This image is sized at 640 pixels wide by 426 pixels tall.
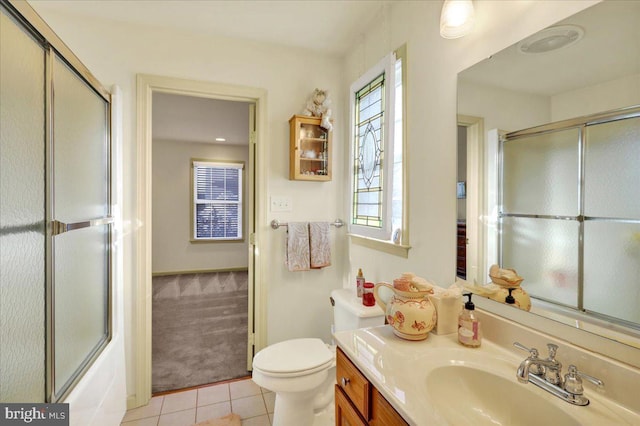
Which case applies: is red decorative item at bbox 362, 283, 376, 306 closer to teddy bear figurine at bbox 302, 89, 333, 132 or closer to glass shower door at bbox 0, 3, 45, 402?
teddy bear figurine at bbox 302, 89, 333, 132

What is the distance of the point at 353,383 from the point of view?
991 mm

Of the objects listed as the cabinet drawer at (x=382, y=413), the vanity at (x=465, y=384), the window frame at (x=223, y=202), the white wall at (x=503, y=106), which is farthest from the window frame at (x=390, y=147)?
the window frame at (x=223, y=202)

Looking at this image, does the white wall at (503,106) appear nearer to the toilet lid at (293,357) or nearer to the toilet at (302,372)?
the toilet at (302,372)

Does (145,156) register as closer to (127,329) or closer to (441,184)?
(127,329)

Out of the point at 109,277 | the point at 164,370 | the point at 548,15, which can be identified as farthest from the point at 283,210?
the point at 548,15

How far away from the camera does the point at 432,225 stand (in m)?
1.41

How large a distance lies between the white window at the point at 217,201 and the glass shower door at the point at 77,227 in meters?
3.81

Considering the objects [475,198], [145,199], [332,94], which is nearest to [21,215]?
[145,199]

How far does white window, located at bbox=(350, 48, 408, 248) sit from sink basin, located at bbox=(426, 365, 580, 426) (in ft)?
2.55

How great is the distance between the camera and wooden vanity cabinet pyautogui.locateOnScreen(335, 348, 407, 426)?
814 millimetres

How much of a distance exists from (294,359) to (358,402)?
67cm

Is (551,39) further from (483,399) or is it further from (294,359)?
(294,359)

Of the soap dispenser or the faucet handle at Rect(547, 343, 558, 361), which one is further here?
the soap dispenser

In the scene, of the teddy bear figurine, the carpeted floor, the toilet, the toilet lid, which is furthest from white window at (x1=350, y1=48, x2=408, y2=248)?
the carpeted floor
